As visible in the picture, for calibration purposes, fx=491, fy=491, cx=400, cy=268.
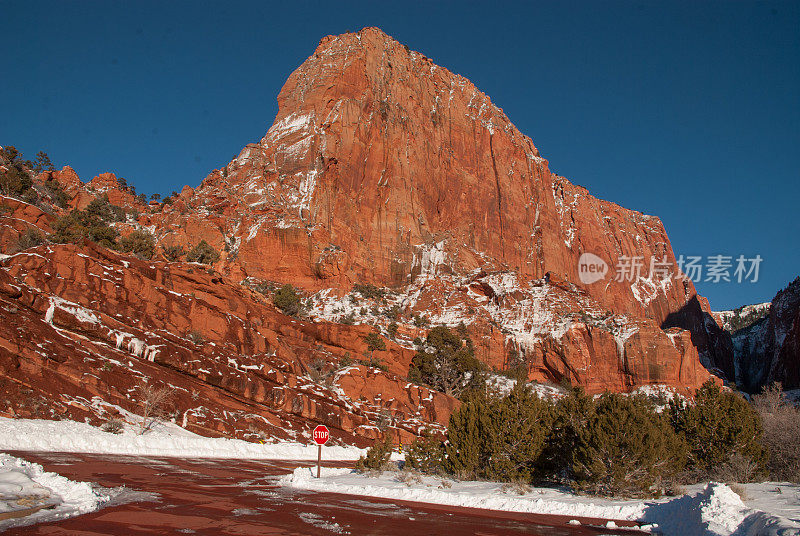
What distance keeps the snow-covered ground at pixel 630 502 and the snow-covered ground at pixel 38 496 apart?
21.3ft

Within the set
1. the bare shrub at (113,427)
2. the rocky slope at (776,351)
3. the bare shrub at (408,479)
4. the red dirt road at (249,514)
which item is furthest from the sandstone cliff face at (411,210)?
the red dirt road at (249,514)

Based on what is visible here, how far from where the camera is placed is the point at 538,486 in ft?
54.9

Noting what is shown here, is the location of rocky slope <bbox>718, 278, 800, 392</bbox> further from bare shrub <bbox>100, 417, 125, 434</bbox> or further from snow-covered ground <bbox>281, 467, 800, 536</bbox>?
bare shrub <bbox>100, 417, 125, 434</bbox>

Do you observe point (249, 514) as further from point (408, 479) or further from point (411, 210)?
point (411, 210)

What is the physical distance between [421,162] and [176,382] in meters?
79.3

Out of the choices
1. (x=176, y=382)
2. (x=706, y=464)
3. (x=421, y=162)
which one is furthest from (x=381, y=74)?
(x=706, y=464)

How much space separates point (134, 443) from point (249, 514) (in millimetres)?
15333

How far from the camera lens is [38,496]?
9.09 meters

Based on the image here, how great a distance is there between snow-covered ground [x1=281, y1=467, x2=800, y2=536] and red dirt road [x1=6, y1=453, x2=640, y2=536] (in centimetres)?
85

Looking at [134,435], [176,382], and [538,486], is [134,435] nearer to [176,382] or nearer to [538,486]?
[176,382]

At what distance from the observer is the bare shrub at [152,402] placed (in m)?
25.4

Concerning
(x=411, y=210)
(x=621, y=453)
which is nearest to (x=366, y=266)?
(x=411, y=210)

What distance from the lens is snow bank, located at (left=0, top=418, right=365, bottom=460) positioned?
18.7m

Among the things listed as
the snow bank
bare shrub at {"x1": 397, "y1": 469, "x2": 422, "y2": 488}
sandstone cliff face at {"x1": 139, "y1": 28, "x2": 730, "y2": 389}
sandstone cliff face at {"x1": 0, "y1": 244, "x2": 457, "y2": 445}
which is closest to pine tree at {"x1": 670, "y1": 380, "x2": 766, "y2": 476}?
bare shrub at {"x1": 397, "y1": 469, "x2": 422, "y2": 488}
